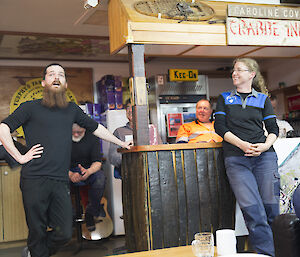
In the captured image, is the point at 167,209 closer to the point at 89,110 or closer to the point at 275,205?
the point at 275,205

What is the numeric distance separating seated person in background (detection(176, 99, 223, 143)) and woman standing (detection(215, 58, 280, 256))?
1.20 m

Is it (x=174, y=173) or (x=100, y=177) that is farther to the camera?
(x=100, y=177)

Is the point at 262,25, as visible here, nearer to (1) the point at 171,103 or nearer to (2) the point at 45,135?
(2) the point at 45,135

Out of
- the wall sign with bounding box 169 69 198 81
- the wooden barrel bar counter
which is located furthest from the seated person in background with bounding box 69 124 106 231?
the wall sign with bounding box 169 69 198 81

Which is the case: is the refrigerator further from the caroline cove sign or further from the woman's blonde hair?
the woman's blonde hair

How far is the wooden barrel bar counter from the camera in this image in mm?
3574

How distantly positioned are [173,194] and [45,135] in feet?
4.09

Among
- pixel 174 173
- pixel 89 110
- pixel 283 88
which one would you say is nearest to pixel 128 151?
pixel 174 173

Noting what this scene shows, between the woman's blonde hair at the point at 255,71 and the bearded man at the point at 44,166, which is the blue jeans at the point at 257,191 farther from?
the bearded man at the point at 44,166

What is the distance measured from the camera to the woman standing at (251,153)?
11.2 feet

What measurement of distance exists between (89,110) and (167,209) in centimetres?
349

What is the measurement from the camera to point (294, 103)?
25.4 feet

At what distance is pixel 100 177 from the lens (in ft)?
16.8

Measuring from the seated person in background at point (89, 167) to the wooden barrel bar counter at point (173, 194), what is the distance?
45.2 inches
